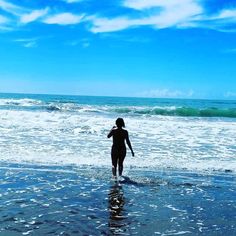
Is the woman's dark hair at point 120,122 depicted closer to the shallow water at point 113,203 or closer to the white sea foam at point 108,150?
the shallow water at point 113,203

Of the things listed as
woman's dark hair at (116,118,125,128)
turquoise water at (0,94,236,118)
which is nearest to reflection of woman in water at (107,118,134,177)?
woman's dark hair at (116,118,125,128)

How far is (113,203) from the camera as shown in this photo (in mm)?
8094

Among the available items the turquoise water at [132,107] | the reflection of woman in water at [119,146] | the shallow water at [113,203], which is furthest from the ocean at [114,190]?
the turquoise water at [132,107]

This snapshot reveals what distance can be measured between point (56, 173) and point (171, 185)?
10.8 feet

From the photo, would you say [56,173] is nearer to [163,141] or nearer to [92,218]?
[92,218]

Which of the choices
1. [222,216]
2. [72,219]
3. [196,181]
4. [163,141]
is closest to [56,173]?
[196,181]

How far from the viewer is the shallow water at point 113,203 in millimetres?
6508

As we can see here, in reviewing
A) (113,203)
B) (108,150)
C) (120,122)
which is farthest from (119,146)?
(108,150)

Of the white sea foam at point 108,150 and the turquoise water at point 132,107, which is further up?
the turquoise water at point 132,107

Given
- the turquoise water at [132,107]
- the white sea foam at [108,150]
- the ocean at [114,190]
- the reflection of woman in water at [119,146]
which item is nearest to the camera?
the ocean at [114,190]

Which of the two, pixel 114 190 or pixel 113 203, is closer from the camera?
pixel 113 203

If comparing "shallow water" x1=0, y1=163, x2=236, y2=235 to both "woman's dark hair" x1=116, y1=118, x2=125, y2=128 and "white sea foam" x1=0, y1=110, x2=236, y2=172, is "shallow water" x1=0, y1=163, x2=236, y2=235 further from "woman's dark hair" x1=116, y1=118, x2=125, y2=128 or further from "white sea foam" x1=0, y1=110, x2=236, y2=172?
"white sea foam" x1=0, y1=110, x2=236, y2=172

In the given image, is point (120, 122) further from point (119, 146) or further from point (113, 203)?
point (113, 203)

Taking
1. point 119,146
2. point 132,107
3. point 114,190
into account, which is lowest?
point 114,190
